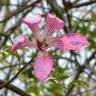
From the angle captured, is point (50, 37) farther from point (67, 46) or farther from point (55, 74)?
point (55, 74)

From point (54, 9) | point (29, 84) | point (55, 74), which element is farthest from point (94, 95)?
point (55, 74)

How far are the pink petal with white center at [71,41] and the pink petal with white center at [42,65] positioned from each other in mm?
56

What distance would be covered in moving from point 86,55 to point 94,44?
627mm

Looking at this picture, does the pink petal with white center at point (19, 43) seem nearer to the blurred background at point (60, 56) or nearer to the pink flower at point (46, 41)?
the pink flower at point (46, 41)

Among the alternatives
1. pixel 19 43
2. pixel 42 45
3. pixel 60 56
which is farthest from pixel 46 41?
pixel 60 56

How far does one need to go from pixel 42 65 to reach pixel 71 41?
116mm

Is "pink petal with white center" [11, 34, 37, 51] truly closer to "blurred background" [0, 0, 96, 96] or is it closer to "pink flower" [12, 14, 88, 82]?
"pink flower" [12, 14, 88, 82]

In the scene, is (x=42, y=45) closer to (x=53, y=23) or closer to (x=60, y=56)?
(x=53, y=23)

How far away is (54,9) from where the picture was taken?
2.18 meters

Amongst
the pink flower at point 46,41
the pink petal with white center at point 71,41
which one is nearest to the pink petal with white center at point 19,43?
the pink flower at point 46,41

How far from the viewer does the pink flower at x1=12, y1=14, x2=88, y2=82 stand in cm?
108

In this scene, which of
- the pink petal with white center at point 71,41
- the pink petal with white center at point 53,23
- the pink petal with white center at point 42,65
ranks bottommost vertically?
the pink petal with white center at point 42,65

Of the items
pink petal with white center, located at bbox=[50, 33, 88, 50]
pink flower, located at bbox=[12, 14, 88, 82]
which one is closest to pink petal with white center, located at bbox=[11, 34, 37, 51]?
pink flower, located at bbox=[12, 14, 88, 82]

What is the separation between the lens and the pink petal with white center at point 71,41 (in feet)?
3.65
